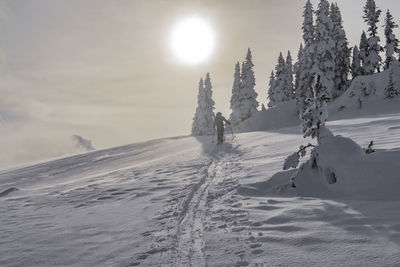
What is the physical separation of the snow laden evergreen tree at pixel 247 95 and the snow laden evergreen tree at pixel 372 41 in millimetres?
18307

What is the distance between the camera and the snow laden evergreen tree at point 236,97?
55656 mm

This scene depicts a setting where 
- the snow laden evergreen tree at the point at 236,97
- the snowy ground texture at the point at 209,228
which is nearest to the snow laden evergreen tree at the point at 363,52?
the snow laden evergreen tree at the point at 236,97

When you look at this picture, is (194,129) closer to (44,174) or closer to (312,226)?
(44,174)

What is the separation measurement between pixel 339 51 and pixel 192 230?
48.7m

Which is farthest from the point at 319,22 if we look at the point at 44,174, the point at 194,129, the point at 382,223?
the point at 382,223

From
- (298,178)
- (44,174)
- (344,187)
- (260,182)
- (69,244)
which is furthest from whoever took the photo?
(44,174)

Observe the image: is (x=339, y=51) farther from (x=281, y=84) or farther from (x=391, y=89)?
(x=391, y=89)

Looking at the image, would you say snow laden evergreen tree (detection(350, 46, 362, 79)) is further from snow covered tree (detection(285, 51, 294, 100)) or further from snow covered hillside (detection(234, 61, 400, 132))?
snow covered hillside (detection(234, 61, 400, 132))

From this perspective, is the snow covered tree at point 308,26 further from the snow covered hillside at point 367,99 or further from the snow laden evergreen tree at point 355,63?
the snow laden evergreen tree at point 355,63

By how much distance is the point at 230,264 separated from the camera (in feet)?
12.0

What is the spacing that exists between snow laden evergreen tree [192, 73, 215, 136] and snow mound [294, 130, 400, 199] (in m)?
50.2

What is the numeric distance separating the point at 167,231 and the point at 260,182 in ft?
10.1

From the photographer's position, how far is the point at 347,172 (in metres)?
6.27

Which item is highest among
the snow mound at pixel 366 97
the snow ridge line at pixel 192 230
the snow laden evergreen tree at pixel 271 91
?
the snow laden evergreen tree at pixel 271 91
